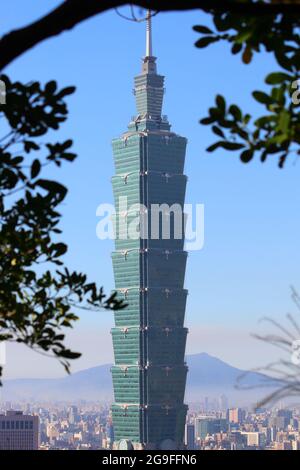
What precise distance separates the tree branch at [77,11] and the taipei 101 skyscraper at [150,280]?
139m

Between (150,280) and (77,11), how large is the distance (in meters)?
141

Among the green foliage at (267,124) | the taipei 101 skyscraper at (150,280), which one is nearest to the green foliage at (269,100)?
the green foliage at (267,124)

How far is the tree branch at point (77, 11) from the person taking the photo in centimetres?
562

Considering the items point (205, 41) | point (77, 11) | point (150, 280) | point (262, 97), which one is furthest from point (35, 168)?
point (150, 280)

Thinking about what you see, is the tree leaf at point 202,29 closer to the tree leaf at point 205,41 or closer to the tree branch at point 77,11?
the tree leaf at point 205,41

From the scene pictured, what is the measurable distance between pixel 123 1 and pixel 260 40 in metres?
1.23

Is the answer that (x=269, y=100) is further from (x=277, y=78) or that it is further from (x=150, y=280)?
(x=150, y=280)

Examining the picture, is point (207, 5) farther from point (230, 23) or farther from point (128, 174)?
point (128, 174)

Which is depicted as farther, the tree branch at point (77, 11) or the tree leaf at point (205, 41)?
the tree leaf at point (205, 41)

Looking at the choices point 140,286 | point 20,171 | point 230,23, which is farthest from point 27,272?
point 140,286

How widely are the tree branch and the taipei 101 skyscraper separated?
139 metres

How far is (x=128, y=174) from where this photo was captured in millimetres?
150250

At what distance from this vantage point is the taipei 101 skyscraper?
146750 millimetres
